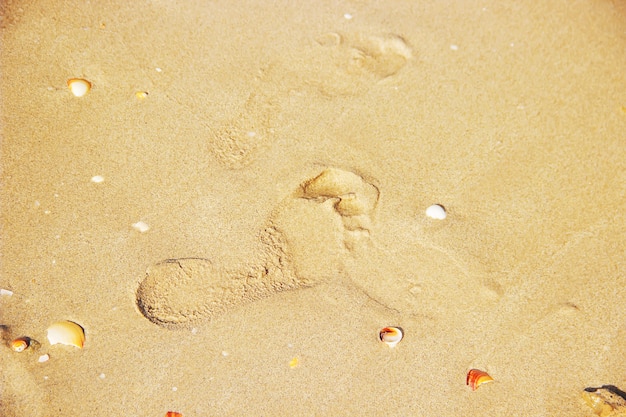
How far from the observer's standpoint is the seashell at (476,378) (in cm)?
183

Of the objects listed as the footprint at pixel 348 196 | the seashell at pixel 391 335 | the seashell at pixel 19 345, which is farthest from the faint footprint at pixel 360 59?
the seashell at pixel 19 345

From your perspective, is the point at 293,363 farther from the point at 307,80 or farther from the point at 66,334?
the point at 307,80

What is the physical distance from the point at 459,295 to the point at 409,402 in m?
0.46

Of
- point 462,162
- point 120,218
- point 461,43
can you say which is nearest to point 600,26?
point 461,43

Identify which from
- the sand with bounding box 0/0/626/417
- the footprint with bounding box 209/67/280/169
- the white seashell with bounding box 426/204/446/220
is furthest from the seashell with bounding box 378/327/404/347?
the footprint with bounding box 209/67/280/169

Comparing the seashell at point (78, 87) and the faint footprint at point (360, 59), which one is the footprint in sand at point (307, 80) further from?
the seashell at point (78, 87)

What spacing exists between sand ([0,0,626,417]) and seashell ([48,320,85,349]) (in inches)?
1.2

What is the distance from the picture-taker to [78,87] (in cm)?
253

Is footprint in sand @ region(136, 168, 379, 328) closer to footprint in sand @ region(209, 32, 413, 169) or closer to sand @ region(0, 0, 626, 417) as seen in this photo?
sand @ region(0, 0, 626, 417)

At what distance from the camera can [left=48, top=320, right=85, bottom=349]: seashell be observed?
6.21 ft

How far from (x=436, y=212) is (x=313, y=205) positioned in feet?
1.73

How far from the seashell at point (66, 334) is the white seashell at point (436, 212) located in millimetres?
1459

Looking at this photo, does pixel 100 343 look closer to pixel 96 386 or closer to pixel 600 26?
pixel 96 386

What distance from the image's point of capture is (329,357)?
75.2 inches
